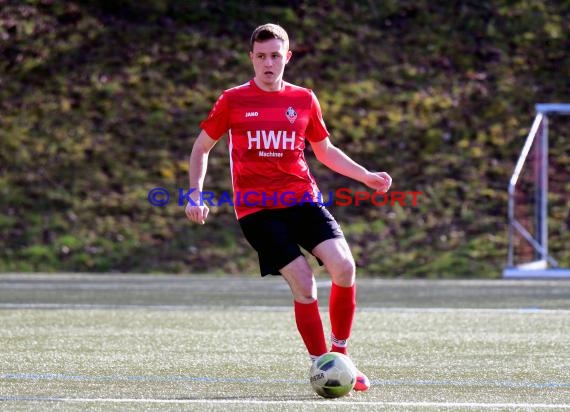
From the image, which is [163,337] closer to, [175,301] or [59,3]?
[175,301]

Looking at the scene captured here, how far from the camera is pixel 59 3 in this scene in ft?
82.1

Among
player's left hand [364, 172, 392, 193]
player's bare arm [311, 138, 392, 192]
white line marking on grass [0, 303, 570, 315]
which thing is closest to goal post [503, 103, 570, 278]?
white line marking on grass [0, 303, 570, 315]

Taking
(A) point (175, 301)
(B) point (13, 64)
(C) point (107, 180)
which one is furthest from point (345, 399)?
(B) point (13, 64)

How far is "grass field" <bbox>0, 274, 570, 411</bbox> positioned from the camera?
6184mm

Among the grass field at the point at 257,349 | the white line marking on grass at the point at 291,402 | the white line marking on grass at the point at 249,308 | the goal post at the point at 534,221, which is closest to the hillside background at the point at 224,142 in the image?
the goal post at the point at 534,221

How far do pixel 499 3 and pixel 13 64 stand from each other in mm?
8803

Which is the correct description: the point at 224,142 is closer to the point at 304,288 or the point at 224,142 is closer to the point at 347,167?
the point at 347,167

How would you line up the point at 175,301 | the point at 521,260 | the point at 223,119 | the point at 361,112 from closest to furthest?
the point at 223,119, the point at 175,301, the point at 521,260, the point at 361,112

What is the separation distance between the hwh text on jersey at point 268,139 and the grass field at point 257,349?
117 centimetres

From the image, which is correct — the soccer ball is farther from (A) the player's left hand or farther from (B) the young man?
(A) the player's left hand

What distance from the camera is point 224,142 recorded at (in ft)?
70.7

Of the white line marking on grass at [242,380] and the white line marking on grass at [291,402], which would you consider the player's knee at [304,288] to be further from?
the white line marking on grass at [291,402]

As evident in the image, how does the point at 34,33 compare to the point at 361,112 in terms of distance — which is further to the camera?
the point at 34,33

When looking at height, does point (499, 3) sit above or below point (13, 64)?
above
